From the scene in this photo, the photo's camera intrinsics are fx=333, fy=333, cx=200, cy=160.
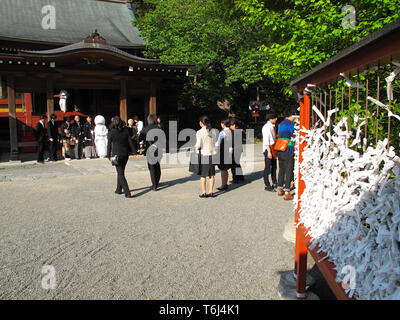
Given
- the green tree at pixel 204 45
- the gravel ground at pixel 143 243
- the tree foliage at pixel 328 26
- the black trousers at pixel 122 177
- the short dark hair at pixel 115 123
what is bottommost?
the gravel ground at pixel 143 243

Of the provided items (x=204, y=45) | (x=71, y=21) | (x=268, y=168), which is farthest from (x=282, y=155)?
(x=71, y=21)

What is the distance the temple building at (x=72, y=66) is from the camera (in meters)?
12.2

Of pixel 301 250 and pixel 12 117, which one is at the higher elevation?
pixel 12 117

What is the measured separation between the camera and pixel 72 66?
518 inches

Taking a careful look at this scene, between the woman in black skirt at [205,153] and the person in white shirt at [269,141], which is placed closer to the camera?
the woman in black skirt at [205,153]

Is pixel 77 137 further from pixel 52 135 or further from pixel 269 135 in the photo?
pixel 269 135

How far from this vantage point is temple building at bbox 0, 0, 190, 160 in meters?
12.2

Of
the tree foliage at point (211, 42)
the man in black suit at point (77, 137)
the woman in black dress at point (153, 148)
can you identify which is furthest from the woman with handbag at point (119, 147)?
the tree foliage at point (211, 42)

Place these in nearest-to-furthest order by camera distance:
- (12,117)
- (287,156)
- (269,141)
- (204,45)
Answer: (287,156) → (269,141) → (12,117) → (204,45)

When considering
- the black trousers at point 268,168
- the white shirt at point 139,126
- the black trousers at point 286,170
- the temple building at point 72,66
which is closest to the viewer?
the black trousers at point 286,170

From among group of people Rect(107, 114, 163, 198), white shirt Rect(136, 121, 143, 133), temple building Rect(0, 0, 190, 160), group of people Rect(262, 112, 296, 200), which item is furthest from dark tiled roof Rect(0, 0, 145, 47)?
group of people Rect(262, 112, 296, 200)

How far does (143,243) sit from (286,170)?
3520mm

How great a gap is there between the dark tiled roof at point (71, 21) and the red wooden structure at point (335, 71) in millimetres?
14876

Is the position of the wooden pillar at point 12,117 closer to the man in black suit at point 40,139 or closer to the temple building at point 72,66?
the temple building at point 72,66
